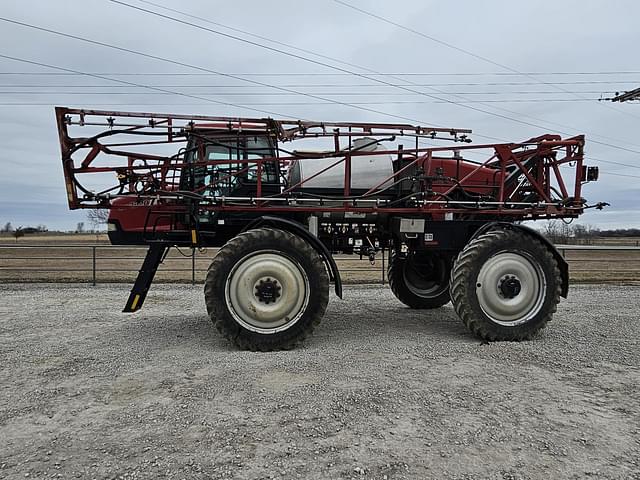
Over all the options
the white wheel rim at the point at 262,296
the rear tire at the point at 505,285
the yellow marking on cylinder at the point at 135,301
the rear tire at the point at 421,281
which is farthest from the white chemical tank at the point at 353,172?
the yellow marking on cylinder at the point at 135,301

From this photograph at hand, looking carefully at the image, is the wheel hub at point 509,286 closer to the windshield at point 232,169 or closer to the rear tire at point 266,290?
the rear tire at point 266,290

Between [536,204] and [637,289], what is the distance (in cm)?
813

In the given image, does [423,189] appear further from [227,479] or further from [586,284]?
[586,284]

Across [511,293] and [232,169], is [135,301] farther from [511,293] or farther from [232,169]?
[511,293]

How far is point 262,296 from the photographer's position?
558 cm

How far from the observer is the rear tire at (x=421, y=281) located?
8.35 meters

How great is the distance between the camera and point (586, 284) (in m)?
13.6

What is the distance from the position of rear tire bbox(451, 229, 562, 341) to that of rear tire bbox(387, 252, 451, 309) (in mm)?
2114

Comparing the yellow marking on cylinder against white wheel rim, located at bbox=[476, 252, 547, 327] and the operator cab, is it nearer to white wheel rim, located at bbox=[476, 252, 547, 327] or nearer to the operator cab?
the operator cab

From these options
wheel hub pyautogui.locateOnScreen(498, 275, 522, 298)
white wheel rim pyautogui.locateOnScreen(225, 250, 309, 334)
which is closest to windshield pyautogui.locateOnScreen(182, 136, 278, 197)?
white wheel rim pyautogui.locateOnScreen(225, 250, 309, 334)

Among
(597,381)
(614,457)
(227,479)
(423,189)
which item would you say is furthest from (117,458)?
(423,189)

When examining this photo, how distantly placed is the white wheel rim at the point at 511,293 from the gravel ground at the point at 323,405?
40 cm

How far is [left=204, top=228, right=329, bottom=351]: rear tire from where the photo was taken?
18.1 ft

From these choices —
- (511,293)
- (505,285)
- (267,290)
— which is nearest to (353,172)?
(267,290)
